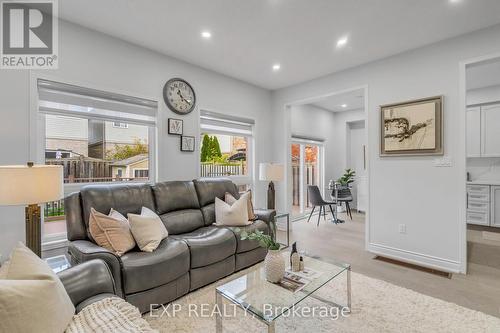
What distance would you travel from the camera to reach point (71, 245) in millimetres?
2076

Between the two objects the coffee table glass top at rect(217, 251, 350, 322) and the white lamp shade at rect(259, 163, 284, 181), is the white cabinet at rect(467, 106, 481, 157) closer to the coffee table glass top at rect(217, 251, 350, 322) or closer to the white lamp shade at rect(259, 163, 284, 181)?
the white lamp shade at rect(259, 163, 284, 181)

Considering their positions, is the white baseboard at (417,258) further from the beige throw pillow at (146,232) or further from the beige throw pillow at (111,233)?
the beige throw pillow at (111,233)

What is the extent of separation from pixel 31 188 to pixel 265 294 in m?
1.75

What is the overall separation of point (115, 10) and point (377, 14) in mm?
2578

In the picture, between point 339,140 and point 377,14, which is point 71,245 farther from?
point 339,140

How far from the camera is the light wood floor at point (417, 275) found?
231 centimetres

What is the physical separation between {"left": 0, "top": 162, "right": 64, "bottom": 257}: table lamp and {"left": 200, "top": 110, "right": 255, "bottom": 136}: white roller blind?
91.2 inches

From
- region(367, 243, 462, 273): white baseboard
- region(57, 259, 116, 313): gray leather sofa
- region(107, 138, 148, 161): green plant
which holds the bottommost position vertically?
region(367, 243, 462, 273): white baseboard

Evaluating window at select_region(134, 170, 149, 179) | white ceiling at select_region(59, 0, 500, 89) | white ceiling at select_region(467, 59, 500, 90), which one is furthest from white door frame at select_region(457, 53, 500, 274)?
window at select_region(134, 170, 149, 179)

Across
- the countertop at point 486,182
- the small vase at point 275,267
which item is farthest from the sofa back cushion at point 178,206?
the countertop at point 486,182

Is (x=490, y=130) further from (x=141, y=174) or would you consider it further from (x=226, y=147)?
(x=141, y=174)

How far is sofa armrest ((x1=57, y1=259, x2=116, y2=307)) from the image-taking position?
1.35m

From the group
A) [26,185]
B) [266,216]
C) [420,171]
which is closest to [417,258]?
[420,171]

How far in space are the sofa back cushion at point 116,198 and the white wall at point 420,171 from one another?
3041 millimetres
